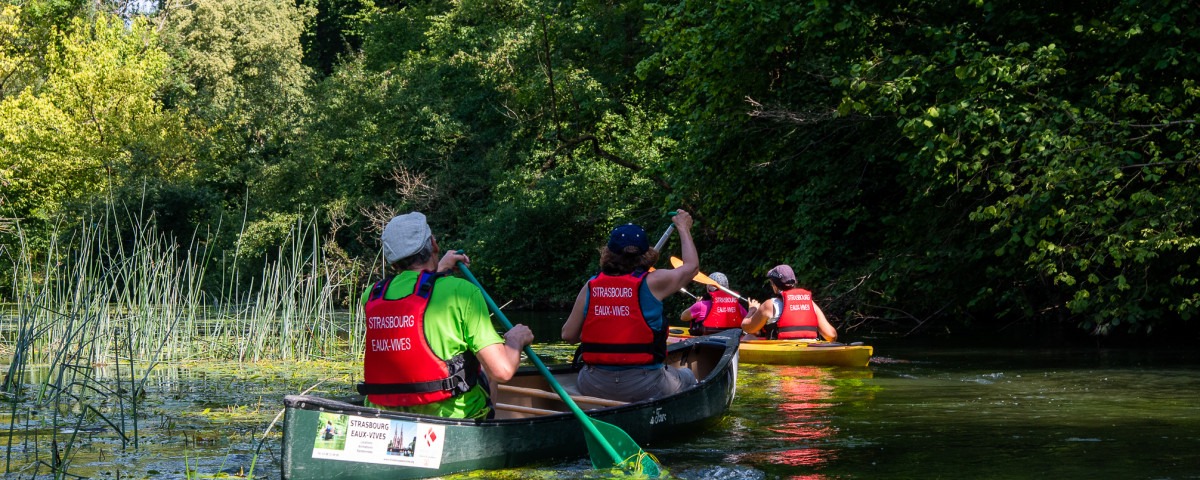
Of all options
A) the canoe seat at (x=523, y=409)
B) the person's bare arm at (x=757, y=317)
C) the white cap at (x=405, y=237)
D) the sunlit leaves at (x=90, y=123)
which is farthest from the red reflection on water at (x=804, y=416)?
the sunlit leaves at (x=90, y=123)

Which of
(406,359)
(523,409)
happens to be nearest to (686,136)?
(523,409)

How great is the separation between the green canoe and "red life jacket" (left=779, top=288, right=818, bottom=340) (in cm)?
451

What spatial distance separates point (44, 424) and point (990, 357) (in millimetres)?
9361

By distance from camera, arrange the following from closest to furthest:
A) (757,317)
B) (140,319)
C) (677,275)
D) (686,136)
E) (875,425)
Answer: (677,275)
(875,425)
(140,319)
(757,317)
(686,136)

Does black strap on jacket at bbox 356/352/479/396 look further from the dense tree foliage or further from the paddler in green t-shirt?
the dense tree foliage

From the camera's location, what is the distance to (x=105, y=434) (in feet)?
23.2

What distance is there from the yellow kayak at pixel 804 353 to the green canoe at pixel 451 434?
4.01 meters

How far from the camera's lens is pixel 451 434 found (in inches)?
213

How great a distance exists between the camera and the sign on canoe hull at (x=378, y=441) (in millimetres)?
5059

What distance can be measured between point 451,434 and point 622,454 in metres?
0.98

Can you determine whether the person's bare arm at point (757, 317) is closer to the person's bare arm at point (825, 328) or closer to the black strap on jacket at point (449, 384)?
the person's bare arm at point (825, 328)

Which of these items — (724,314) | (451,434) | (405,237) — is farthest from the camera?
(724,314)

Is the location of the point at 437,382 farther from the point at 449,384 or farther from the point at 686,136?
the point at 686,136

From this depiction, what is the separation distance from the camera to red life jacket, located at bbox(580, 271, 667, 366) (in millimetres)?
6785
